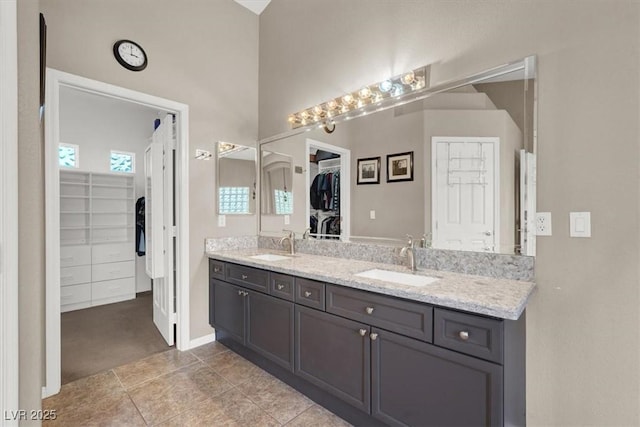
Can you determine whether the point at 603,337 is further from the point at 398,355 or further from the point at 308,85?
the point at 308,85

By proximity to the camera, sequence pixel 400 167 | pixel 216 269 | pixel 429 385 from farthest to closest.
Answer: pixel 216 269 < pixel 400 167 < pixel 429 385

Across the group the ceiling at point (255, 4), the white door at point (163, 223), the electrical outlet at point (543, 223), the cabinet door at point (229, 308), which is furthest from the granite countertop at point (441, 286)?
the ceiling at point (255, 4)

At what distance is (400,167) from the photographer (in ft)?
6.93

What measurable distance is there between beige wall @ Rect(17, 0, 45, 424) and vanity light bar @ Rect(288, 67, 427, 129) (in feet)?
5.90

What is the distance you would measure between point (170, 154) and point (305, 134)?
124 cm

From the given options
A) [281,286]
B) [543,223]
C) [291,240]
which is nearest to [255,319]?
[281,286]

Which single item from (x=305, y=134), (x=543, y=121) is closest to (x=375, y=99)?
(x=305, y=134)

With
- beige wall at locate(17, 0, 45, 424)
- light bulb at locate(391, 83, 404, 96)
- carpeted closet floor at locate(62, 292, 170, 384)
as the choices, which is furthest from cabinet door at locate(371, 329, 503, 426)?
carpeted closet floor at locate(62, 292, 170, 384)

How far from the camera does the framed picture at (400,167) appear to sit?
2.06 meters

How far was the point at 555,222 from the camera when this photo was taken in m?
1.49

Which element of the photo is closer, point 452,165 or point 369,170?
point 452,165

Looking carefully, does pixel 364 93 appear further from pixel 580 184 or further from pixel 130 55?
pixel 130 55

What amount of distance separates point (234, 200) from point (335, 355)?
187 cm
